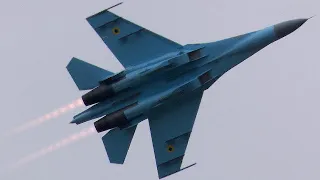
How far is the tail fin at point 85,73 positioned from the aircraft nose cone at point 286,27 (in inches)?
402

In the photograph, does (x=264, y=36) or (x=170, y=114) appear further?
(x=170, y=114)

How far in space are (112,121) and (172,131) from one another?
13.4 feet

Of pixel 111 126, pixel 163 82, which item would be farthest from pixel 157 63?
pixel 111 126

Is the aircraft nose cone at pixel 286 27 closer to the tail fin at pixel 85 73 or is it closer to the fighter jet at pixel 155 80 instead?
the fighter jet at pixel 155 80

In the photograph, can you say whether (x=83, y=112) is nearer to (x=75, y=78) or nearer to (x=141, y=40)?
(x=75, y=78)

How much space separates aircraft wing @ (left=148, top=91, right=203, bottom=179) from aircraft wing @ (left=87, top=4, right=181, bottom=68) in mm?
3334

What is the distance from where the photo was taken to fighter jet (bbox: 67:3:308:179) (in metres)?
46.8

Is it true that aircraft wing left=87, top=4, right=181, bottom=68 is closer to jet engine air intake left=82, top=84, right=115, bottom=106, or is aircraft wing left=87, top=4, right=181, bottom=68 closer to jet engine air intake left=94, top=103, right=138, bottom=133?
jet engine air intake left=82, top=84, right=115, bottom=106

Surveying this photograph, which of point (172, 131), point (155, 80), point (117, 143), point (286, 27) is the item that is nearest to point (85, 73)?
point (155, 80)

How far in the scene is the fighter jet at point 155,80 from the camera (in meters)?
46.8

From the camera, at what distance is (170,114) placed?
4944 centimetres

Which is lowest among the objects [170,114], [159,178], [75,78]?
[159,178]

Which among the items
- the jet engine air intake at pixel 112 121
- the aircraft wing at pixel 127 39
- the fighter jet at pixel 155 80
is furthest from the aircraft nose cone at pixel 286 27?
the jet engine air intake at pixel 112 121

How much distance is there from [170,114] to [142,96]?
2.65m
